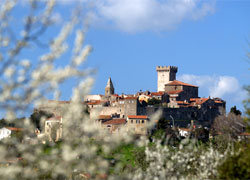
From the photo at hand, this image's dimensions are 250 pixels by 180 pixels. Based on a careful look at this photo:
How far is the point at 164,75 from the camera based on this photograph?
13088 cm

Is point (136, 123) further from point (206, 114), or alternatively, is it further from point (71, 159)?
point (71, 159)

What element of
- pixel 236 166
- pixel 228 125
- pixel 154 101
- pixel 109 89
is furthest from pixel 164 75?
pixel 236 166

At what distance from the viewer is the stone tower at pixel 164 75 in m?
130

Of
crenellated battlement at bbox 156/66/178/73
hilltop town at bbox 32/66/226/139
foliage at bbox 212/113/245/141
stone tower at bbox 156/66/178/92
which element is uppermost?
crenellated battlement at bbox 156/66/178/73

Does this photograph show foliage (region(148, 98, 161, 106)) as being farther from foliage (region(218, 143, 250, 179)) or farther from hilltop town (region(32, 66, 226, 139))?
foliage (region(218, 143, 250, 179))

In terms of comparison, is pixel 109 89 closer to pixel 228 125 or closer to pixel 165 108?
pixel 165 108

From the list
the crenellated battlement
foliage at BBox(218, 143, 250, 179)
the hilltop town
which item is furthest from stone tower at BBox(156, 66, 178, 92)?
foliage at BBox(218, 143, 250, 179)

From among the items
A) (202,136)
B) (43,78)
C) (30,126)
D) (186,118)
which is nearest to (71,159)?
(30,126)

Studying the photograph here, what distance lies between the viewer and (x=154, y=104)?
9819 centimetres

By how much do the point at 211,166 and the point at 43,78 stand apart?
428 inches

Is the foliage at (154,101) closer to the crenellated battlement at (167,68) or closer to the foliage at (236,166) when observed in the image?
the crenellated battlement at (167,68)

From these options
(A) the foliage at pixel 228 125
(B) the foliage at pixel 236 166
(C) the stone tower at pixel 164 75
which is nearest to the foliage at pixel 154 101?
(A) the foliage at pixel 228 125

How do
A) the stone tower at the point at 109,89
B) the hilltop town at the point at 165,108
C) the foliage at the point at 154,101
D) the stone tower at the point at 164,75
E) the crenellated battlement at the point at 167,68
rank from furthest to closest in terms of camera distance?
the crenellated battlement at the point at 167,68 < the stone tower at the point at 164,75 < the stone tower at the point at 109,89 < the foliage at the point at 154,101 < the hilltop town at the point at 165,108

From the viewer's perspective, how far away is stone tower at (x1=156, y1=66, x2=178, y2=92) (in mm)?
129875
